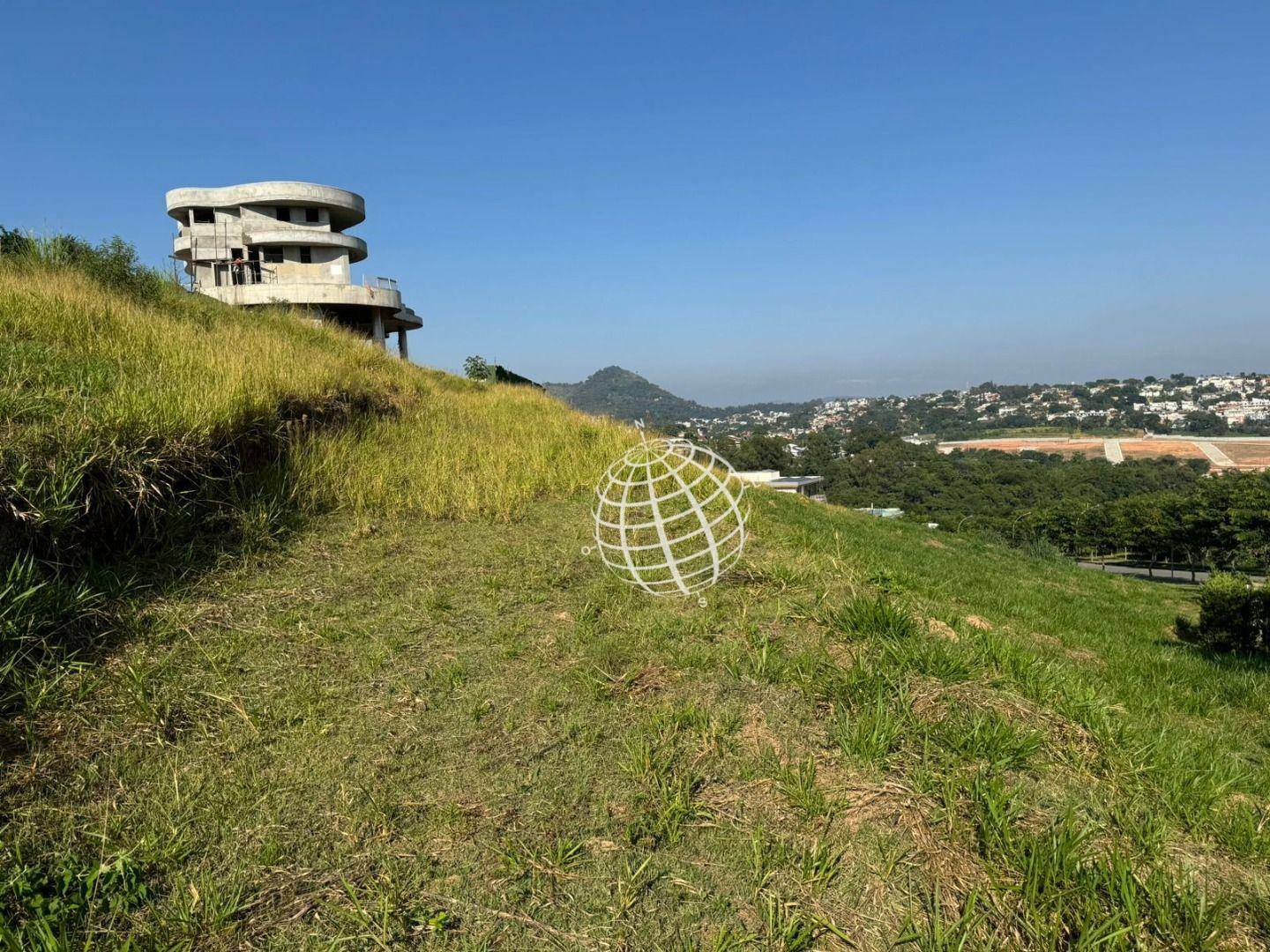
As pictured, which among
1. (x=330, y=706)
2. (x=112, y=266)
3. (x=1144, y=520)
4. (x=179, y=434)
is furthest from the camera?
(x=1144, y=520)

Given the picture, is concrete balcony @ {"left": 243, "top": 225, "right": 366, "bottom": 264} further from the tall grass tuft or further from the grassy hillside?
the grassy hillside

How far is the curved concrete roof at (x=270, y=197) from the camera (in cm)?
2891

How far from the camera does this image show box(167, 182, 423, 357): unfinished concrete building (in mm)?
25203

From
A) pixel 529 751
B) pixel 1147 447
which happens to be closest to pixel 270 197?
pixel 529 751

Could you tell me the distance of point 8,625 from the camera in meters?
2.67

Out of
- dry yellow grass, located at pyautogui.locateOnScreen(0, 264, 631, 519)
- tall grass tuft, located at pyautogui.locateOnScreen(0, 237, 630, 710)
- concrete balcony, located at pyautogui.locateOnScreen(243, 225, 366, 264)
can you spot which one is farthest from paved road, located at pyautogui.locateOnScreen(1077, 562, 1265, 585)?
concrete balcony, located at pyautogui.locateOnScreen(243, 225, 366, 264)

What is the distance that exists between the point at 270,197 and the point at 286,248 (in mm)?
2641

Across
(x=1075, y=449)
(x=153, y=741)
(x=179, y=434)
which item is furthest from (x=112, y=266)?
(x=1075, y=449)

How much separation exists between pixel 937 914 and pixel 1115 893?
570 millimetres

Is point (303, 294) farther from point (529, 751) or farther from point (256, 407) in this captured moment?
point (529, 751)

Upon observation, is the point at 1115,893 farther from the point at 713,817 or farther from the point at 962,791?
the point at 713,817

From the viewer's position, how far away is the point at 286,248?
94.8 feet

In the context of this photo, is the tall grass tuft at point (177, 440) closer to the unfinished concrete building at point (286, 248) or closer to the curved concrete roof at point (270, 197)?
the unfinished concrete building at point (286, 248)
